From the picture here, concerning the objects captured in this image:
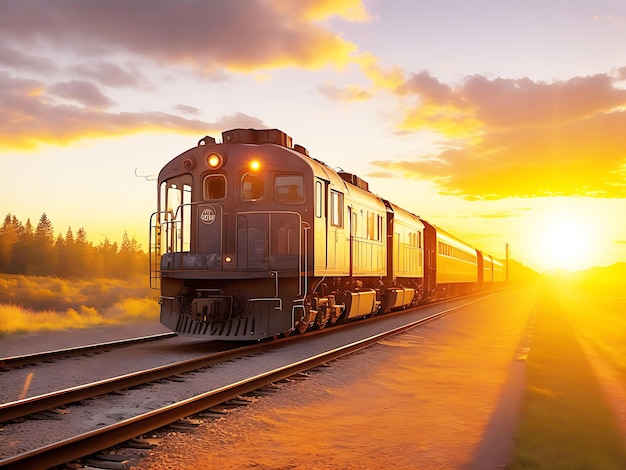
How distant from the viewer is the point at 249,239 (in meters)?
13.6

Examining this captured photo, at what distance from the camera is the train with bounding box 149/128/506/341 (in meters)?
12.9

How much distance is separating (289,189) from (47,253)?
247 feet

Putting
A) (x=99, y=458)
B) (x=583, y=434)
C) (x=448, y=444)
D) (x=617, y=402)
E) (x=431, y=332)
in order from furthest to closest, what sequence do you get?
(x=431, y=332) < (x=617, y=402) < (x=583, y=434) < (x=448, y=444) < (x=99, y=458)

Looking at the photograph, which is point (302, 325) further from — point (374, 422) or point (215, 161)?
point (374, 422)

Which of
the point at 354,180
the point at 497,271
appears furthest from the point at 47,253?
the point at 354,180

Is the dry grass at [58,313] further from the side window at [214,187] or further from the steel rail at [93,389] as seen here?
the steel rail at [93,389]

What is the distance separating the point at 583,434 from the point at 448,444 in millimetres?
1618

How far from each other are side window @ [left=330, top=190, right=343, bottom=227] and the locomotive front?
137cm

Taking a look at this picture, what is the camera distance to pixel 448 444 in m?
6.21

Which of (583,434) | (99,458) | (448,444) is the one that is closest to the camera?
(99,458)

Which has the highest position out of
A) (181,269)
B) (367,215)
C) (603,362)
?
(367,215)

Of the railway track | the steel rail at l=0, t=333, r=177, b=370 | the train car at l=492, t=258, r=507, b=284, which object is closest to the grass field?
the railway track

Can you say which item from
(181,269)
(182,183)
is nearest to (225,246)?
(181,269)

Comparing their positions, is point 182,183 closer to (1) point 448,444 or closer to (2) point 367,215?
(2) point 367,215
